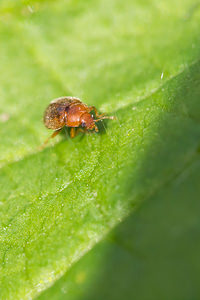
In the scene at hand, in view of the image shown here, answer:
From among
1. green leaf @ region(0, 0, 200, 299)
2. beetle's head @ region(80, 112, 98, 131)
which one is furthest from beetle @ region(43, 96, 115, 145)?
green leaf @ region(0, 0, 200, 299)

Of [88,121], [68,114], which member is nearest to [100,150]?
[88,121]

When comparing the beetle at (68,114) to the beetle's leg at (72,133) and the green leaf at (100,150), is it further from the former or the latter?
the green leaf at (100,150)

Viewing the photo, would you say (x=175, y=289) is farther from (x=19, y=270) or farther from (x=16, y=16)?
(x=16, y=16)

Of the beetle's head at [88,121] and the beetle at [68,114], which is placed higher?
the beetle at [68,114]

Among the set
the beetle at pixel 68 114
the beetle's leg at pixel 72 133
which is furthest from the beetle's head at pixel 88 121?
the beetle's leg at pixel 72 133

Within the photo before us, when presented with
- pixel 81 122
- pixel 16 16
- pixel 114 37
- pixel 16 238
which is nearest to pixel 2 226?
pixel 16 238

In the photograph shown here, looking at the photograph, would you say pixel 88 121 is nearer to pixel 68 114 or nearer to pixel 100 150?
pixel 68 114
